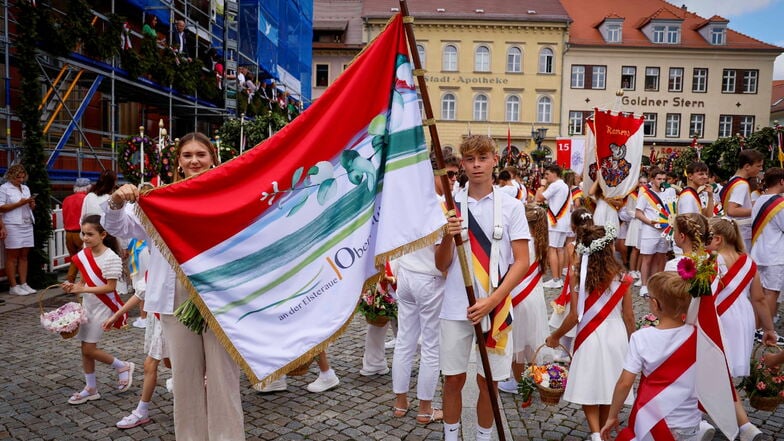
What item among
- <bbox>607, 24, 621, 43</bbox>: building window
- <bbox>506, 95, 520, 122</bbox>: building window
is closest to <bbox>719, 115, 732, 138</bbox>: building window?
<bbox>607, 24, 621, 43</bbox>: building window

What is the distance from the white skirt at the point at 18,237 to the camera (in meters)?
8.92

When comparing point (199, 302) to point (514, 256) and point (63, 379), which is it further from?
point (63, 379)

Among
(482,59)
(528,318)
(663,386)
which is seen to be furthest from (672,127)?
(663,386)

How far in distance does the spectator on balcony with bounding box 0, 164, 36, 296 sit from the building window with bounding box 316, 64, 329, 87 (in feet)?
117

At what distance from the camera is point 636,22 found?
42.6m

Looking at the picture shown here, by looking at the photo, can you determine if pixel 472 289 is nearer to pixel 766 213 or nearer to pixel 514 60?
pixel 766 213

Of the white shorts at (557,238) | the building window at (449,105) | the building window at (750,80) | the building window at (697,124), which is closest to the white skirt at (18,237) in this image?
the white shorts at (557,238)

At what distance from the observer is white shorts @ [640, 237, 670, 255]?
29.1 ft

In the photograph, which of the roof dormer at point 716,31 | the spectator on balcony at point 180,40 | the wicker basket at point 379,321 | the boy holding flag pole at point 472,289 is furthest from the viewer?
the roof dormer at point 716,31

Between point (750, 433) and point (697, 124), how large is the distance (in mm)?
42795

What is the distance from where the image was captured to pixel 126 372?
496 centimetres

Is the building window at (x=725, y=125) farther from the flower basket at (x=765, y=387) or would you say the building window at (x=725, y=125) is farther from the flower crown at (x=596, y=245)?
the flower crown at (x=596, y=245)

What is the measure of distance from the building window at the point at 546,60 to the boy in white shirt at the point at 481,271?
4023 cm

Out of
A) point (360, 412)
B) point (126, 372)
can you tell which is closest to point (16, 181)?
point (126, 372)
